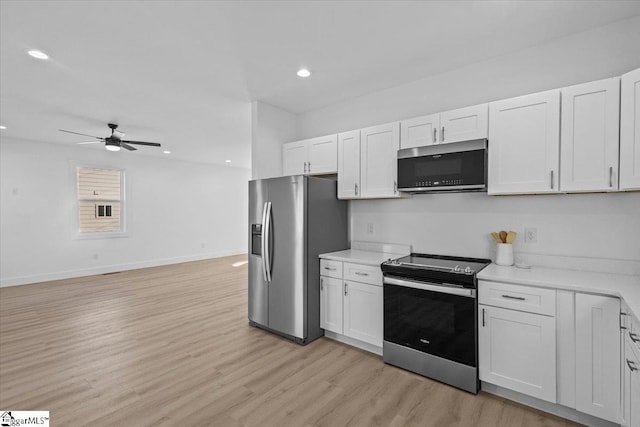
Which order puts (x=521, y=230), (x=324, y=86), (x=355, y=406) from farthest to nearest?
1. (x=324, y=86)
2. (x=521, y=230)
3. (x=355, y=406)

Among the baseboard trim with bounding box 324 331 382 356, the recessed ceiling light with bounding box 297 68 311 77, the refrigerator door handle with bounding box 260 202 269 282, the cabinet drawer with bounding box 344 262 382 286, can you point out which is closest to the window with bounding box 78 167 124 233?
the refrigerator door handle with bounding box 260 202 269 282

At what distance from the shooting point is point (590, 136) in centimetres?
212

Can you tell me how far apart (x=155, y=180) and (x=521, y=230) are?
7.74 metres

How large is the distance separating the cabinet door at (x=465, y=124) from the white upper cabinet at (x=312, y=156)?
1220mm

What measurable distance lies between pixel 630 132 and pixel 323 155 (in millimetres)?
2582

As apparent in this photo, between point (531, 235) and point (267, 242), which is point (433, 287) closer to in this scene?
point (531, 235)

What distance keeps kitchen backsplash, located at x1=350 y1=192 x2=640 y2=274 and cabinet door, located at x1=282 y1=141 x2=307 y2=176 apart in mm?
1079

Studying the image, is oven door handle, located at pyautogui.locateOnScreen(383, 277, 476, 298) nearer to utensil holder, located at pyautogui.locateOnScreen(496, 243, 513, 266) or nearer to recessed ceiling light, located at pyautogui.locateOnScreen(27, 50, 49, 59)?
utensil holder, located at pyautogui.locateOnScreen(496, 243, 513, 266)

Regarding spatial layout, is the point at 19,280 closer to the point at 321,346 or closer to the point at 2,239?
the point at 2,239

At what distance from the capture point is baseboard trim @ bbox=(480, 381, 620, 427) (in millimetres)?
1983

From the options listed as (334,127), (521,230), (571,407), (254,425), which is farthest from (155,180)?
(571,407)

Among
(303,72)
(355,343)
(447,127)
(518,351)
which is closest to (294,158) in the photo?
(303,72)

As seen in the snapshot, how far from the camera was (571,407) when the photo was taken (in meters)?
1.99

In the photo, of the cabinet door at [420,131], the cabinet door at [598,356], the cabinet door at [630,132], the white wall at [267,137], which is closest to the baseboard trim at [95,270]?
the white wall at [267,137]
